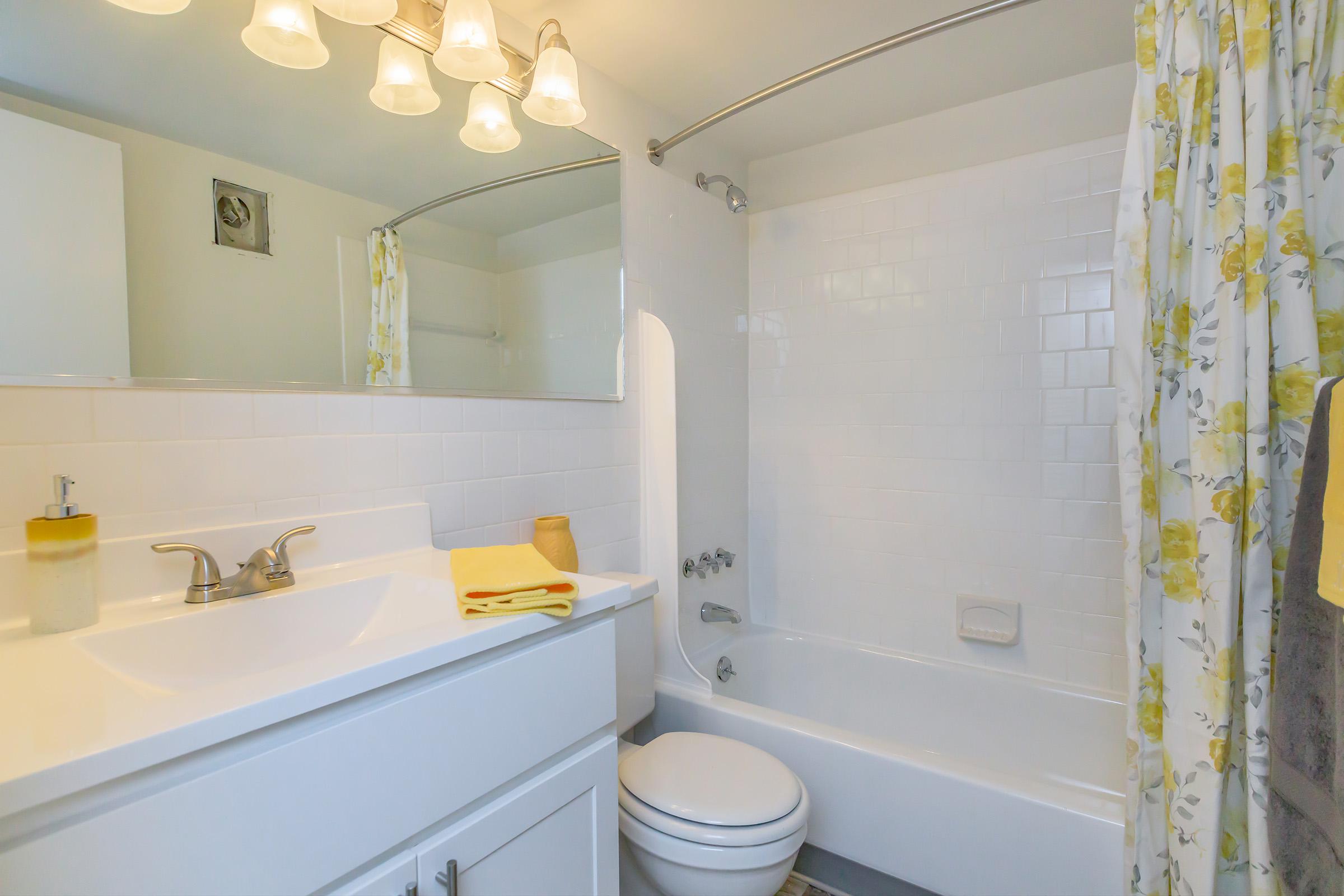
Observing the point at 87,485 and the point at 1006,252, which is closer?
the point at 87,485

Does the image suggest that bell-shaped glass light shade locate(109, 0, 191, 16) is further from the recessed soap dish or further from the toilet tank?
the recessed soap dish

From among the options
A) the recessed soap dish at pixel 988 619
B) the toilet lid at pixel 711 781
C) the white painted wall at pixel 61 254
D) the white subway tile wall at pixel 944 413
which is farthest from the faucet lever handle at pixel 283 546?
the recessed soap dish at pixel 988 619

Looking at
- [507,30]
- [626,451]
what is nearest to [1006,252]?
[626,451]

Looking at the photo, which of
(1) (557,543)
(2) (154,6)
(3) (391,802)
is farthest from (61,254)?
(1) (557,543)

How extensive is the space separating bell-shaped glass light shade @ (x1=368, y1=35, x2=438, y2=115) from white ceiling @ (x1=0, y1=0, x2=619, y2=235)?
0.02m

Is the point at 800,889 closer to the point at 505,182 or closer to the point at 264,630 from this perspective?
the point at 264,630

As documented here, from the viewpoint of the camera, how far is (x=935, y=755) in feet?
4.99

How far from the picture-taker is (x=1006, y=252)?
2.11 m

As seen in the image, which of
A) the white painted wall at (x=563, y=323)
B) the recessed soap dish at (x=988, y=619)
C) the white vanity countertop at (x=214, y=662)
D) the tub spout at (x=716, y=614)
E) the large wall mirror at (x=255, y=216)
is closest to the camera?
the white vanity countertop at (x=214, y=662)

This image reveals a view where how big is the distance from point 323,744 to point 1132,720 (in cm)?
143

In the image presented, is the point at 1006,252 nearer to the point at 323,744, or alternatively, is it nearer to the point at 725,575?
the point at 725,575

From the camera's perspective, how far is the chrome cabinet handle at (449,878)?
0.80m

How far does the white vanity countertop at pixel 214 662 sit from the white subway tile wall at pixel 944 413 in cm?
160

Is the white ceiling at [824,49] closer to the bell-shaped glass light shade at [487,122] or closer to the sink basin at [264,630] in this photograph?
the bell-shaped glass light shade at [487,122]
